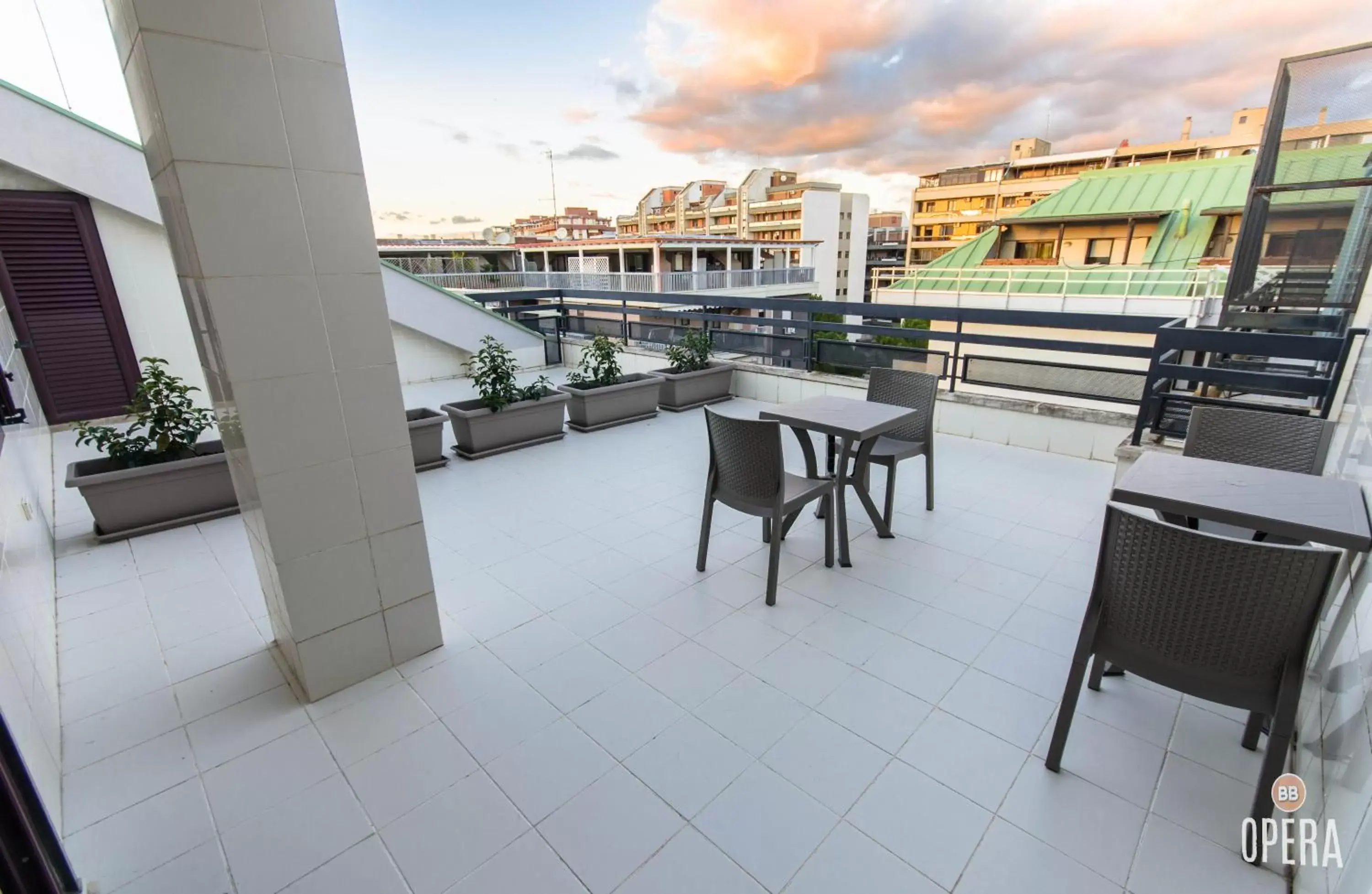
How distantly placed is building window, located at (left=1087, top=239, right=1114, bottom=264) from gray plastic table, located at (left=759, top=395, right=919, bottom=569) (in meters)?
15.7

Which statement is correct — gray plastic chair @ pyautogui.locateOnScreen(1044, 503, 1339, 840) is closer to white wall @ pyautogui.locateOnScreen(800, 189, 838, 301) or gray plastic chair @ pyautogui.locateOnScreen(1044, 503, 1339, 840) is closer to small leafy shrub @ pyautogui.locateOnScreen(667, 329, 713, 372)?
small leafy shrub @ pyautogui.locateOnScreen(667, 329, 713, 372)

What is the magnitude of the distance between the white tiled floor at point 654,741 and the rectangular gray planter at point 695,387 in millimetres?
2847

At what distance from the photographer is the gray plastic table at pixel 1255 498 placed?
1.40m

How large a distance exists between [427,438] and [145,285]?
3574 millimetres

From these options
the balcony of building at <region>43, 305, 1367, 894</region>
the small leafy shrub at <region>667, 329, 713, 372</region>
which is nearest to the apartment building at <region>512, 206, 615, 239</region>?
the small leafy shrub at <region>667, 329, 713, 372</region>

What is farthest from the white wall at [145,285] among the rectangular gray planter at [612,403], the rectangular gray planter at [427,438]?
the rectangular gray planter at [612,403]

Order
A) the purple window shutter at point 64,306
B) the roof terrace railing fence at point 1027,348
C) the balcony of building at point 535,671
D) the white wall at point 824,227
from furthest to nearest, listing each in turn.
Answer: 1. the white wall at point 824,227
2. the purple window shutter at point 64,306
3. the roof terrace railing fence at point 1027,348
4. the balcony of building at point 535,671

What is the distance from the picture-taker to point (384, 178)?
10000 mm

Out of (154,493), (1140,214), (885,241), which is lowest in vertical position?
(154,493)

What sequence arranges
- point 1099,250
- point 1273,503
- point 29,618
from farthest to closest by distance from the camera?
point 1099,250 < point 29,618 < point 1273,503

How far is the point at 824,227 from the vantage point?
36.3 m

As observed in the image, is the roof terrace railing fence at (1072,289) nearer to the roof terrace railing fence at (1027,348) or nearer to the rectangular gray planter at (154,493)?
the roof terrace railing fence at (1027,348)

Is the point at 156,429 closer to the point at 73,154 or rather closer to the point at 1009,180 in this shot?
the point at 73,154

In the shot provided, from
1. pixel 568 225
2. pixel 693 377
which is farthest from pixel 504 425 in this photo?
pixel 568 225
